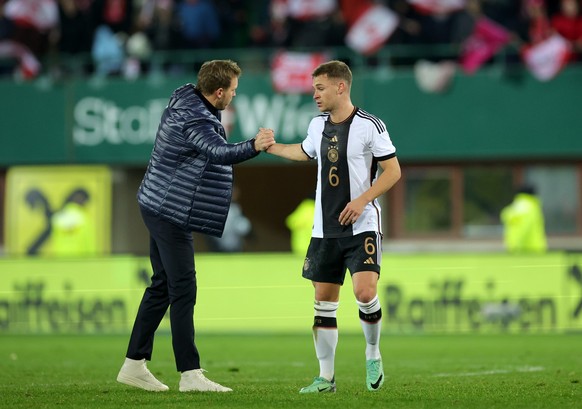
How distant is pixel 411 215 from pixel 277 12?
15.6ft

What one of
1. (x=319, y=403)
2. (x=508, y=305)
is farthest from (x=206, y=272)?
(x=319, y=403)

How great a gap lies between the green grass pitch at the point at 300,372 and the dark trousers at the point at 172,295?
1.02ft

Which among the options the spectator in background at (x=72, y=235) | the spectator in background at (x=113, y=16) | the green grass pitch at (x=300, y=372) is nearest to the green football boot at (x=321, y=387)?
the green grass pitch at (x=300, y=372)

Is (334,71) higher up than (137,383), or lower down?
higher up

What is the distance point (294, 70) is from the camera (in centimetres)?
2375

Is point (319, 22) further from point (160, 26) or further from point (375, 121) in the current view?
point (375, 121)

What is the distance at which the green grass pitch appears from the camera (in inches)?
321

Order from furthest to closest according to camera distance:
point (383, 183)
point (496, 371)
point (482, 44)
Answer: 1. point (482, 44)
2. point (496, 371)
3. point (383, 183)

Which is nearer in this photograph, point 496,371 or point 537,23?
point 496,371

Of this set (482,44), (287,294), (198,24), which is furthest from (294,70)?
(287,294)

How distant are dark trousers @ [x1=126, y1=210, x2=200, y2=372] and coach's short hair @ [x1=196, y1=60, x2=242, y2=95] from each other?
979 millimetres

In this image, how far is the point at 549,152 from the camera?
23.5 meters

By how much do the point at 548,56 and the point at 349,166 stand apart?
1466 cm

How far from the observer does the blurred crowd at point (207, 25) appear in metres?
23.0
